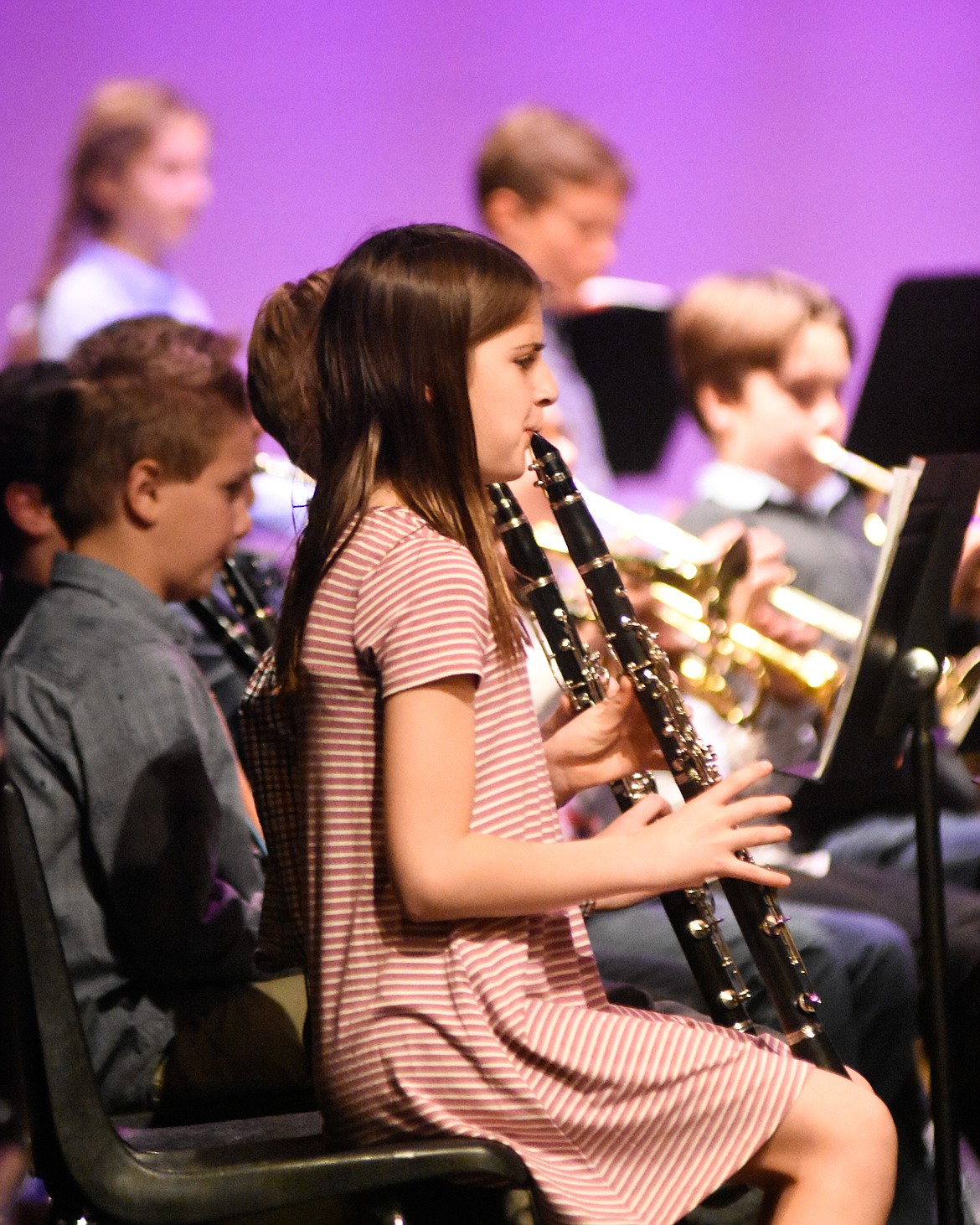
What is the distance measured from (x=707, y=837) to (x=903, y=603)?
51 centimetres

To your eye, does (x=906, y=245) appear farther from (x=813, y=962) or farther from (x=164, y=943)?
(x=164, y=943)

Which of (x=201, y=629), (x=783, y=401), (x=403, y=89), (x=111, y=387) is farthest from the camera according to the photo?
(x=403, y=89)

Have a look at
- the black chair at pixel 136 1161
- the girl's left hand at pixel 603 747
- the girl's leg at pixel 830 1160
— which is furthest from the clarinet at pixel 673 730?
the black chair at pixel 136 1161

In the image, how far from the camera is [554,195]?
3.17 meters

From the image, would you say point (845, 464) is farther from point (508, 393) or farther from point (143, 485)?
point (508, 393)

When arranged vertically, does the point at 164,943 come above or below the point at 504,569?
below

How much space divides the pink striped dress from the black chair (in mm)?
57

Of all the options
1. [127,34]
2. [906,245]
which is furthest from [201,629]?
[906,245]

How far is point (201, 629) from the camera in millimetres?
2277

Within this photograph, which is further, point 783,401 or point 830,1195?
point 783,401

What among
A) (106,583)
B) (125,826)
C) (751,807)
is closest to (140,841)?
(125,826)

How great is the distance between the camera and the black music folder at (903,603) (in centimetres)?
157

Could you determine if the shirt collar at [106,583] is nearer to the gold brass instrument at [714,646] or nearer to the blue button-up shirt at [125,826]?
the blue button-up shirt at [125,826]

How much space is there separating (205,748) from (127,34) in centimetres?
216
